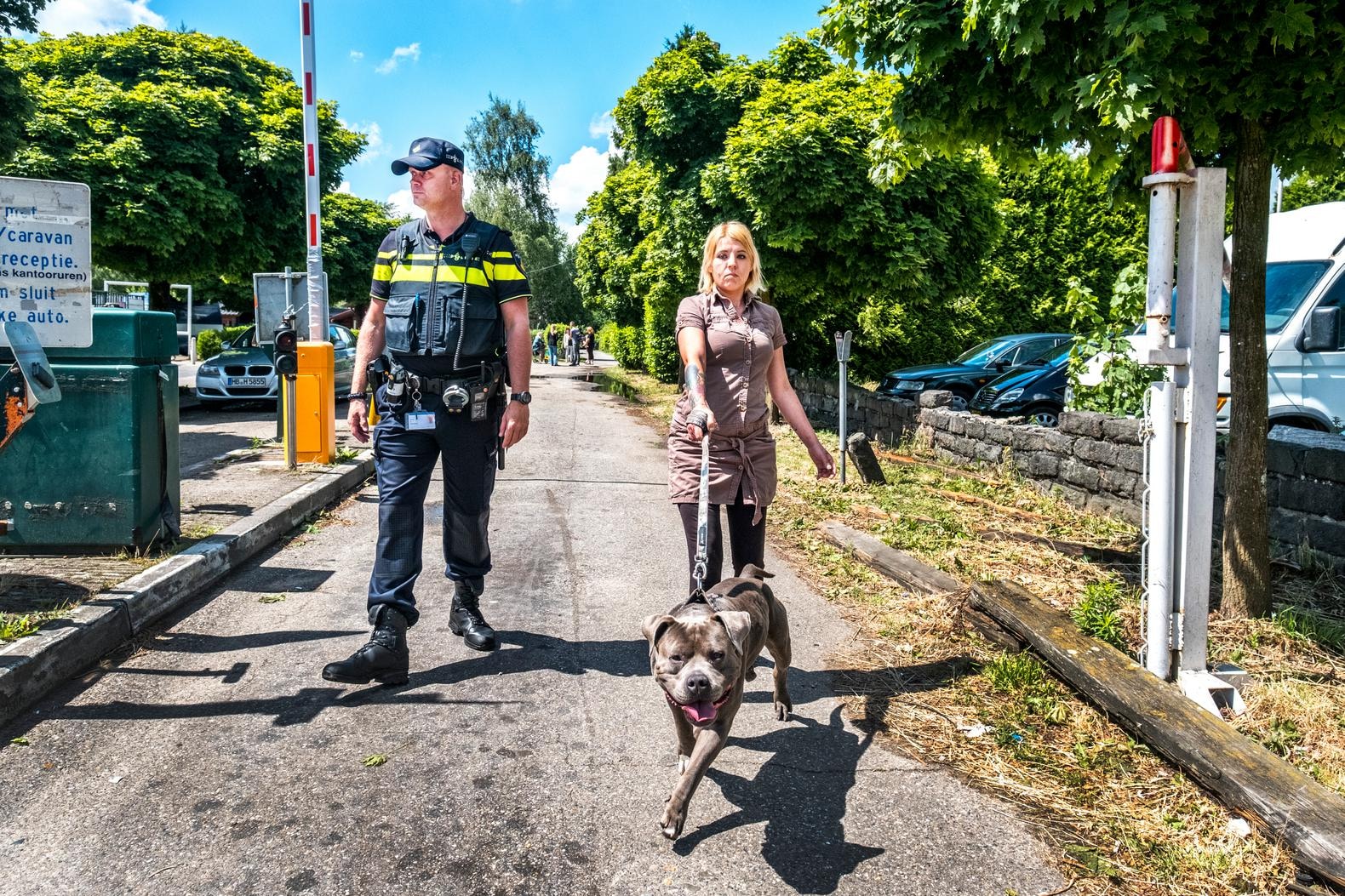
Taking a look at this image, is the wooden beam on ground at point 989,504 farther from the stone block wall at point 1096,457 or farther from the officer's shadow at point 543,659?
the officer's shadow at point 543,659

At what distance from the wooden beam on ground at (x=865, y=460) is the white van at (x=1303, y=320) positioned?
3.00 meters

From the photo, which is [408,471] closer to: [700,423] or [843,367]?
[700,423]

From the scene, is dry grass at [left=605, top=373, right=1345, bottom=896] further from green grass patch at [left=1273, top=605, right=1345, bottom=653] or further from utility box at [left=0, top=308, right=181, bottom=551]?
utility box at [left=0, top=308, right=181, bottom=551]

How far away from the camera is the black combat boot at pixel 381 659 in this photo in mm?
4148

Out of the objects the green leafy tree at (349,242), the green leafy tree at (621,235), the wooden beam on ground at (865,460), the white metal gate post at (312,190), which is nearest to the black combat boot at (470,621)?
the wooden beam on ground at (865,460)

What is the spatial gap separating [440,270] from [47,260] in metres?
2.12

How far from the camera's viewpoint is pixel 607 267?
29.9 meters

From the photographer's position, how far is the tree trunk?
16.0 ft

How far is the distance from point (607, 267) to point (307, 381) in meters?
21.0

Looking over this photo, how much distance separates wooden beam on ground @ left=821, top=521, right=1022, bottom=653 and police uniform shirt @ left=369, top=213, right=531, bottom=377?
9.11 ft

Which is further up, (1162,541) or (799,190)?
(799,190)

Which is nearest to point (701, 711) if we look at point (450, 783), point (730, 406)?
point (450, 783)

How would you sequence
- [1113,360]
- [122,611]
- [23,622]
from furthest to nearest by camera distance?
[1113,360], [122,611], [23,622]

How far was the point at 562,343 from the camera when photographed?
179ft
